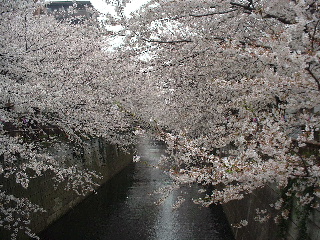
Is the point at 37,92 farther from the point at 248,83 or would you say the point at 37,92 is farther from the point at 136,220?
the point at 136,220

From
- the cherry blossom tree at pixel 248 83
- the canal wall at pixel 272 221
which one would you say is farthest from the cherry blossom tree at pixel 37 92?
the canal wall at pixel 272 221

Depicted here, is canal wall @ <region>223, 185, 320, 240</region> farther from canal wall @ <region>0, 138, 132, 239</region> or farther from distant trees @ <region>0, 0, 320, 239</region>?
canal wall @ <region>0, 138, 132, 239</region>

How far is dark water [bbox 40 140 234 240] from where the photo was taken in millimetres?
12750

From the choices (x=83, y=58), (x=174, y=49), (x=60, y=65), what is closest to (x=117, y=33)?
(x=174, y=49)

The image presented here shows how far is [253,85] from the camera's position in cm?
510

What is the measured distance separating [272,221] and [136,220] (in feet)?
27.5

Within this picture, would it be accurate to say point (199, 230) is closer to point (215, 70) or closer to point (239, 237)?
point (239, 237)

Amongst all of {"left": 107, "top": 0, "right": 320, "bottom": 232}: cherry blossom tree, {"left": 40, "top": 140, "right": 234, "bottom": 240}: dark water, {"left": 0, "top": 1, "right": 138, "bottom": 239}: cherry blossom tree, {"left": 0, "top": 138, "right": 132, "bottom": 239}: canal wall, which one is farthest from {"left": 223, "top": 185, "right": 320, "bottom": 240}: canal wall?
{"left": 0, "top": 138, "right": 132, "bottom": 239}: canal wall

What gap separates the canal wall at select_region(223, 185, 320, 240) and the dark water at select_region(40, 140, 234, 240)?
2.05 m

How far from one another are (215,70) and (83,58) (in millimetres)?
6722

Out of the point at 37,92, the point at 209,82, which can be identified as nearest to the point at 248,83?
the point at 209,82

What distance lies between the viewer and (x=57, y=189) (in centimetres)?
1413

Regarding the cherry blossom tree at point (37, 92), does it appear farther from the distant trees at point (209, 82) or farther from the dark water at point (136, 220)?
the dark water at point (136, 220)

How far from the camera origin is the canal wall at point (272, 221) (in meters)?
5.81
